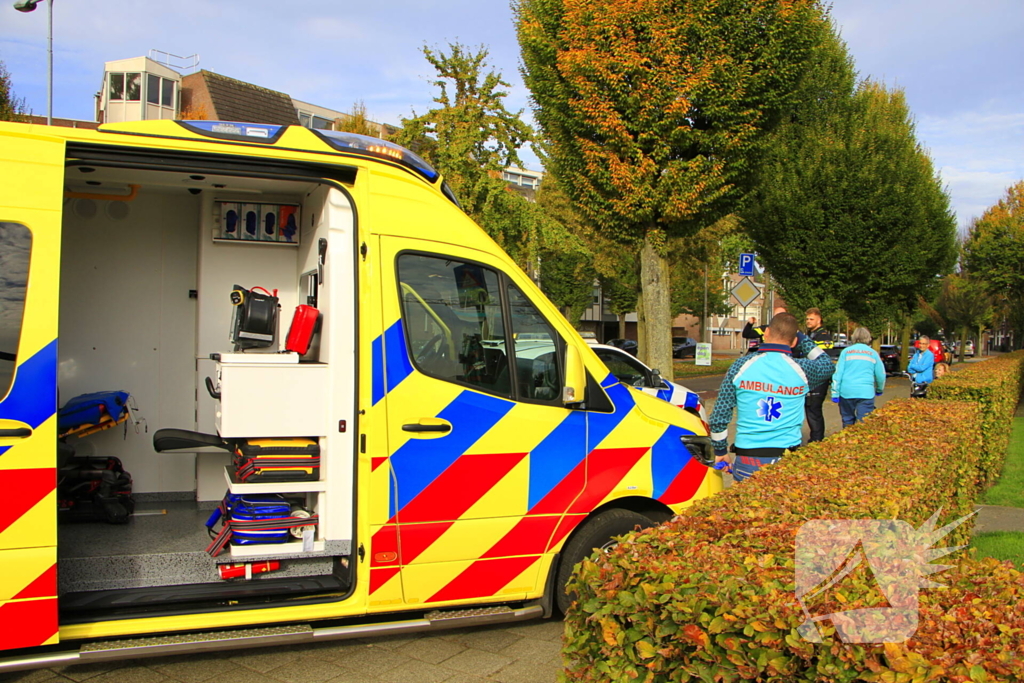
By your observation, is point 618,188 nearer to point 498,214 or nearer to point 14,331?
point 498,214

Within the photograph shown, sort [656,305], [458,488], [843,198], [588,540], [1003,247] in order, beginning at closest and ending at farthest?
1. [458,488]
2. [588,540]
3. [656,305]
4. [843,198]
5. [1003,247]

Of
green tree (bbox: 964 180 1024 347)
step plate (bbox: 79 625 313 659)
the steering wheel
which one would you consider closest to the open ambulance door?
step plate (bbox: 79 625 313 659)

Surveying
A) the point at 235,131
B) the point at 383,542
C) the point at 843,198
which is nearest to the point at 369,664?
the point at 383,542

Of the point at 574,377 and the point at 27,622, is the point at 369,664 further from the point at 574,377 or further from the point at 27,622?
the point at 574,377

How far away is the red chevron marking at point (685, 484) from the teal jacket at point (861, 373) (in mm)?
5979

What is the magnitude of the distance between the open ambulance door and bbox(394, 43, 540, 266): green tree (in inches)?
444

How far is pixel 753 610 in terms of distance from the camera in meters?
2.06

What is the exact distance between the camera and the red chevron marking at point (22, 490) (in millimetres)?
3715

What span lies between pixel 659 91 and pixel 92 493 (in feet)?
34.6

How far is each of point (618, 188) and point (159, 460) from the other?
32.4 ft

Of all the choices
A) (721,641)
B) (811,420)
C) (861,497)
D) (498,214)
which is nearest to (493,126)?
(498,214)

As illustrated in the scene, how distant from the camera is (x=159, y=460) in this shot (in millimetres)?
5754

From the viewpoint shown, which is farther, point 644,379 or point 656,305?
point 656,305

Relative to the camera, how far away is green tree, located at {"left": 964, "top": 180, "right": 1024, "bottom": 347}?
31078 mm
